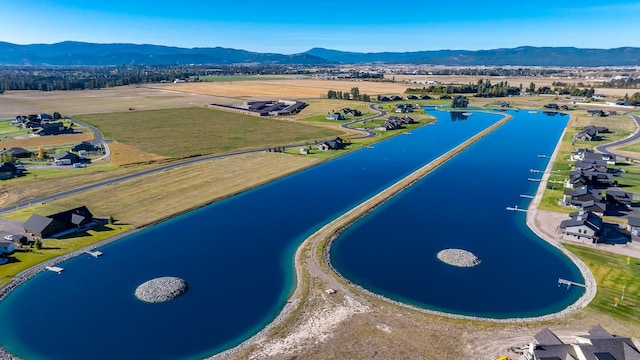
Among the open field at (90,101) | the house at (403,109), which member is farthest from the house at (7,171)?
the house at (403,109)

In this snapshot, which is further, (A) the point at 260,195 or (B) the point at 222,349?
(A) the point at 260,195

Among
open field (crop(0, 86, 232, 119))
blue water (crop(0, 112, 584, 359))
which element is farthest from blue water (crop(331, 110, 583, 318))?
open field (crop(0, 86, 232, 119))

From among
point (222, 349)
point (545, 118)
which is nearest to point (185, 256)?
point (222, 349)

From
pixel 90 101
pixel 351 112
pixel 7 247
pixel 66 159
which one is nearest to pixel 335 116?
pixel 351 112

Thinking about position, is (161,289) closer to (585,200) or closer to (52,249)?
(52,249)

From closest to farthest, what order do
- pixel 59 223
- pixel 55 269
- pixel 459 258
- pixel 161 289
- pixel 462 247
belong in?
pixel 161 289 → pixel 55 269 → pixel 459 258 → pixel 462 247 → pixel 59 223

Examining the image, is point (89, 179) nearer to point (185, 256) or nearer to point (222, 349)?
point (185, 256)
